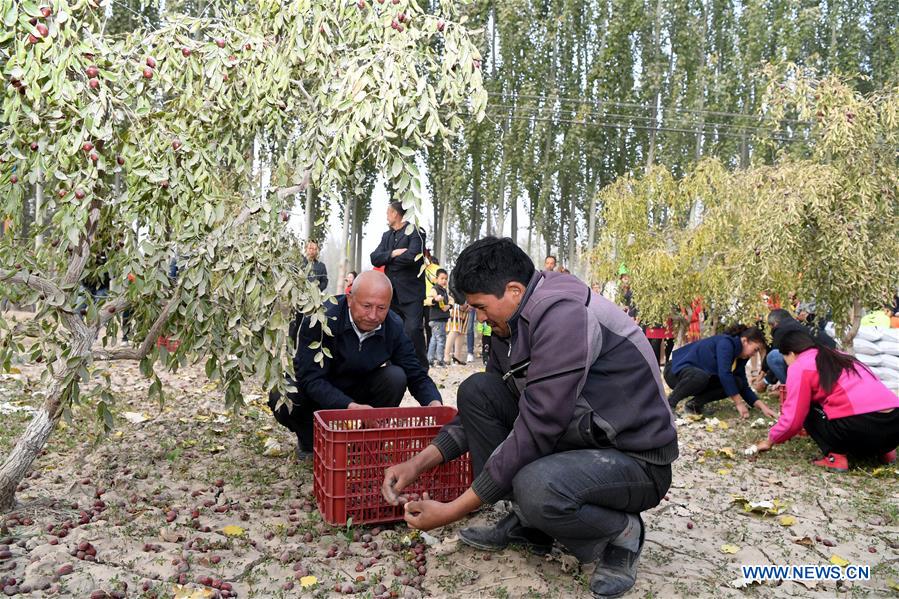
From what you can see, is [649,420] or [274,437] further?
[274,437]

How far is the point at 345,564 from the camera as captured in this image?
304 cm

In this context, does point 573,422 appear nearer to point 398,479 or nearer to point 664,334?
point 398,479

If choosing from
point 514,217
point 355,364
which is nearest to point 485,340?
point 355,364

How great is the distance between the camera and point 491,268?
2.82m

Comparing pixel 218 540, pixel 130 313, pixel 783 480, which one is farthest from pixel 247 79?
pixel 783 480

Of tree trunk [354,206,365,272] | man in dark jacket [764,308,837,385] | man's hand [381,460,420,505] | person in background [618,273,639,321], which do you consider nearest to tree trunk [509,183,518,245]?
tree trunk [354,206,365,272]

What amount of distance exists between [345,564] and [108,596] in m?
0.95

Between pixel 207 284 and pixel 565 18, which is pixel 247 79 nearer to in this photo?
pixel 207 284

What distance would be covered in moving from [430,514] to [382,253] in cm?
430

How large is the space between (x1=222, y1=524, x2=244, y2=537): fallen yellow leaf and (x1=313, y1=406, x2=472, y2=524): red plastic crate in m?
0.40

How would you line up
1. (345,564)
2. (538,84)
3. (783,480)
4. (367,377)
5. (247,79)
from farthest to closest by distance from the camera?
(538,84)
(783,480)
(367,377)
(247,79)
(345,564)

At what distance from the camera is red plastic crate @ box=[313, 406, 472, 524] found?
3.25 metres

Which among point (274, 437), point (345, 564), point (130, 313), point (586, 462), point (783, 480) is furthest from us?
point (274, 437)

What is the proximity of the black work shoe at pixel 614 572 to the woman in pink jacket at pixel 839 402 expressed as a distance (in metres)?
2.56
